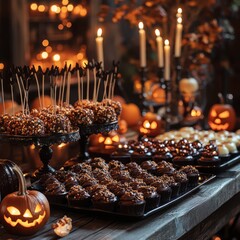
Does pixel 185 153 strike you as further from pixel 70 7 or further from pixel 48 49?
pixel 70 7

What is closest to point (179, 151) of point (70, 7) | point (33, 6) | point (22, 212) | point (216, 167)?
point (216, 167)

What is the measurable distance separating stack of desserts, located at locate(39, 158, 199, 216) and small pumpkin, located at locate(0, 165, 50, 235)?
230 mm

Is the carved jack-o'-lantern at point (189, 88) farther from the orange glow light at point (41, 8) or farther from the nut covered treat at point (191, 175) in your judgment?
the orange glow light at point (41, 8)

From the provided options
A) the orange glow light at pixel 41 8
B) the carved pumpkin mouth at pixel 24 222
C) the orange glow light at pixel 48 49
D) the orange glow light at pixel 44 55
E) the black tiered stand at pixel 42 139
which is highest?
the orange glow light at pixel 41 8

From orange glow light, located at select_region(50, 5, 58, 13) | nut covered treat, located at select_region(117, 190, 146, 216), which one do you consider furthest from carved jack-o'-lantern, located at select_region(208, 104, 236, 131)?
orange glow light, located at select_region(50, 5, 58, 13)

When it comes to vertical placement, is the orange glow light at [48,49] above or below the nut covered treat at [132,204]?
above

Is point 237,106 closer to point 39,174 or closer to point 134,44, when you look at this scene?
point 134,44

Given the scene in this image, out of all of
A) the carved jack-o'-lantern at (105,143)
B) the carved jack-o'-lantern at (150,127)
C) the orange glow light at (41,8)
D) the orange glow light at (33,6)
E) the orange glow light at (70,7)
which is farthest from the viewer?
the orange glow light at (70,7)

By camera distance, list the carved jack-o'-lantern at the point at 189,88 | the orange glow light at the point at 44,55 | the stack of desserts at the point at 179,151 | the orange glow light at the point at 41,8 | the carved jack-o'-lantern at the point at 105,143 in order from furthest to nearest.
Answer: the orange glow light at the point at 44,55
the orange glow light at the point at 41,8
the carved jack-o'-lantern at the point at 189,88
the carved jack-o'-lantern at the point at 105,143
the stack of desserts at the point at 179,151

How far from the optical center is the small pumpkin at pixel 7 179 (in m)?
2.35

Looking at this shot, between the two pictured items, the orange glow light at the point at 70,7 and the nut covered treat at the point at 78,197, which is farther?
the orange glow light at the point at 70,7

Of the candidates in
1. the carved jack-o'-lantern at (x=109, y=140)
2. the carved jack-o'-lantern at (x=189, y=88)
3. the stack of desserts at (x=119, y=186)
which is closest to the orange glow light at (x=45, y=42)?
the carved jack-o'-lantern at (x=189, y=88)

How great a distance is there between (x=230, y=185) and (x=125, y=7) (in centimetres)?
207

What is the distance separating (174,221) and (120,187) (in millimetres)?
246
